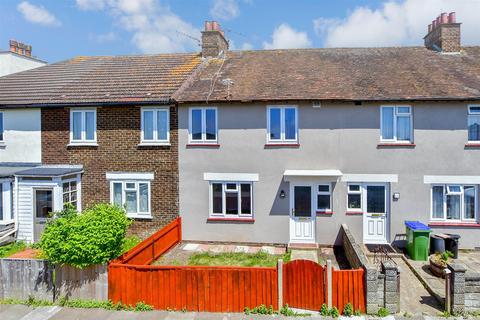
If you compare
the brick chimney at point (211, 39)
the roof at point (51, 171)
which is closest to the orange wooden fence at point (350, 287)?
the roof at point (51, 171)

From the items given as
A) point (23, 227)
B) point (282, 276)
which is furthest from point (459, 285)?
point (23, 227)

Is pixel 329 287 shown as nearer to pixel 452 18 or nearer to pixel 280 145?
pixel 280 145

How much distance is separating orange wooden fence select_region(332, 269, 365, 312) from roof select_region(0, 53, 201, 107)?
931 centimetres

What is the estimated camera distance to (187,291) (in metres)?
8.72

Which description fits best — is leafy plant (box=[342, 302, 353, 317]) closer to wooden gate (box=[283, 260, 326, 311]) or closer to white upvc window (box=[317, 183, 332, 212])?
wooden gate (box=[283, 260, 326, 311])

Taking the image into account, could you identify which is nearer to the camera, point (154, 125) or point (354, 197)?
point (354, 197)

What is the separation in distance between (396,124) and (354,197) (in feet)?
10.5

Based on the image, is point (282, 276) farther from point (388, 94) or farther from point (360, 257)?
point (388, 94)

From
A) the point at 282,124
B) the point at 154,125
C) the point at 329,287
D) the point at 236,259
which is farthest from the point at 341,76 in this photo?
the point at 329,287

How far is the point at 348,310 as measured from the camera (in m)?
8.23

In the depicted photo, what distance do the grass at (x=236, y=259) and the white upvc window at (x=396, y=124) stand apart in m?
5.91

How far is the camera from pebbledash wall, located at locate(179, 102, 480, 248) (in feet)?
42.7

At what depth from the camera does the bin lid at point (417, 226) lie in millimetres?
11984

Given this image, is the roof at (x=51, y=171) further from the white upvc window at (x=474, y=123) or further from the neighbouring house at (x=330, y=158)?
the white upvc window at (x=474, y=123)
